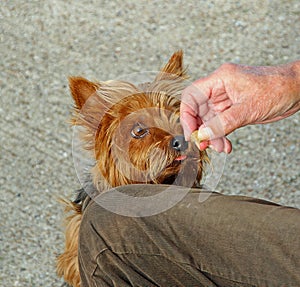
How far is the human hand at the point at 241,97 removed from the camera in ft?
5.38

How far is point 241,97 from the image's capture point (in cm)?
165

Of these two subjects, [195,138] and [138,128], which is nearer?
[195,138]

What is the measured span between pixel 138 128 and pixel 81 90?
206mm

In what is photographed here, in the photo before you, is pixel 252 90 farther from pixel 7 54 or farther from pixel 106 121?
pixel 7 54

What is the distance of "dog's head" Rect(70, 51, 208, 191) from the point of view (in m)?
1.90

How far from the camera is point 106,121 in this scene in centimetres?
193

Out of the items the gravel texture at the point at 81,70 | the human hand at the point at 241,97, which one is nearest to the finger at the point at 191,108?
the human hand at the point at 241,97

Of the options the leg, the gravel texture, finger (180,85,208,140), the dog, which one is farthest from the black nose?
the gravel texture

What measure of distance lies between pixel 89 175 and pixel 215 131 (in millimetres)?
576

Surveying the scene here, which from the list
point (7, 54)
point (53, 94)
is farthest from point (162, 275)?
point (7, 54)

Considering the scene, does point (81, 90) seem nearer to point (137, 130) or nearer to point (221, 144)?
point (137, 130)

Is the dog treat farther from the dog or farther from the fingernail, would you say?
the dog

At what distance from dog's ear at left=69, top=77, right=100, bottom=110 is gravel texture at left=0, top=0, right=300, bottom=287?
975 mm

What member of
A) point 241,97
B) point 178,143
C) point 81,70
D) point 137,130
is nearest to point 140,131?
point 137,130
